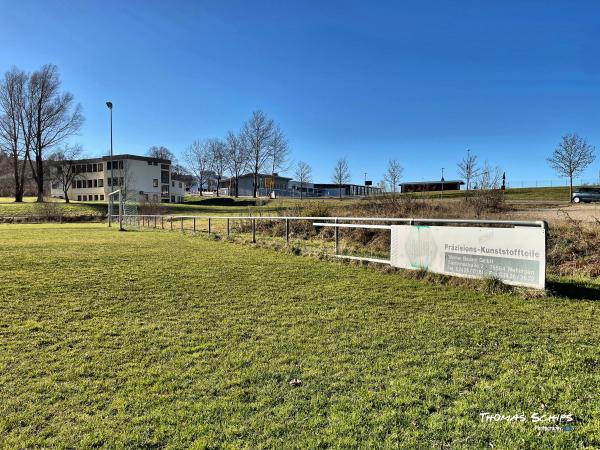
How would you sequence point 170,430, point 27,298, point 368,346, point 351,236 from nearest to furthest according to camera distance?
point 170,430, point 368,346, point 27,298, point 351,236

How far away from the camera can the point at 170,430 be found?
2.63 metres

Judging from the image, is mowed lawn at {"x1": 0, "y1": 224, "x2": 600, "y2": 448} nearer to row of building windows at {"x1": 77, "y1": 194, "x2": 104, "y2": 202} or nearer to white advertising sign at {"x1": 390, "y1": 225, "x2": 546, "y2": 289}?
white advertising sign at {"x1": 390, "y1": 225, "x2": 546, "y2": 289}

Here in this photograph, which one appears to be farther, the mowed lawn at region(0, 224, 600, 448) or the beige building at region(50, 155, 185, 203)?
the beige building at region(50, 155, 185, 203)

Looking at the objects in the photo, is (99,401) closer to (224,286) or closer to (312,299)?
(312,299)

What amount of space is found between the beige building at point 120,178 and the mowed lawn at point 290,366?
67507mm

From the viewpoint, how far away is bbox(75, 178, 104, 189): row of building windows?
239ft

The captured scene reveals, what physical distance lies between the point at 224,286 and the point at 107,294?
176 centimetres

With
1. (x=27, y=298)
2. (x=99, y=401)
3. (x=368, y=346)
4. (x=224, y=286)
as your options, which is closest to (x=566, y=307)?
(x=368, y=346)

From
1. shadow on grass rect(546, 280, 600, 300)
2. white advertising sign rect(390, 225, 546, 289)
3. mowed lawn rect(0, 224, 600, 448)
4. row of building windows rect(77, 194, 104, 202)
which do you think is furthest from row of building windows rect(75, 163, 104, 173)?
shadow on grass rect(546, 280, 600, 300)

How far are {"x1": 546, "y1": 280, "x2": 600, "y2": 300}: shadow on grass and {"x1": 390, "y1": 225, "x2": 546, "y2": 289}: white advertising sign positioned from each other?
1.17 feet

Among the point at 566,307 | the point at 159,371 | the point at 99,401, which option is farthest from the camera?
the point at 566,307

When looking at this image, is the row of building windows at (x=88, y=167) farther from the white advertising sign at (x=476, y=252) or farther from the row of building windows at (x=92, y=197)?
the white advertising sign at (x=476, y=252)

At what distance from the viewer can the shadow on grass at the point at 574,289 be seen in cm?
600

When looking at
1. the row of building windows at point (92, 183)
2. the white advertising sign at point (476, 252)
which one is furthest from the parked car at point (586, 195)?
the row of building windows at point (92, 183)
